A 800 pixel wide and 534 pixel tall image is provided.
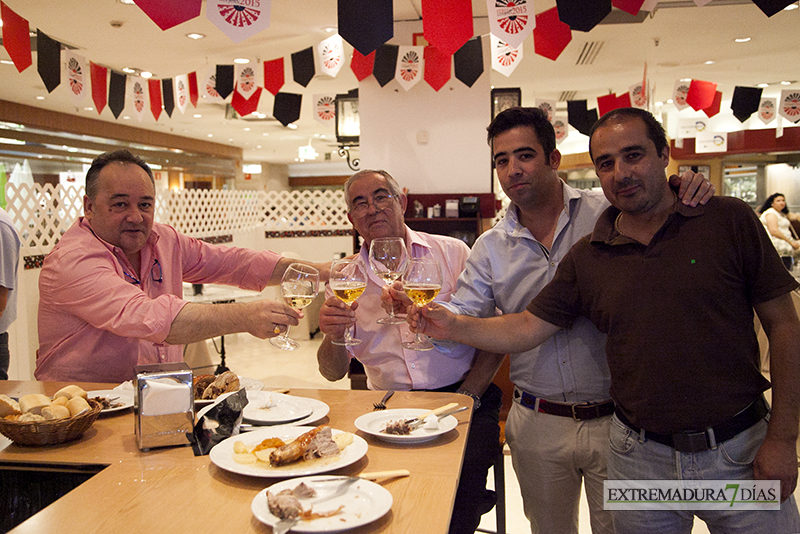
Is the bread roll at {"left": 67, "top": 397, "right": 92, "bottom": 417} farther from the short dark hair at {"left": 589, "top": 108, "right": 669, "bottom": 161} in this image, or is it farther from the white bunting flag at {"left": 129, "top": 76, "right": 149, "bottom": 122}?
the white bunting flag at {"left": 129, "top": 76, "right": 149, "bottom": 122}

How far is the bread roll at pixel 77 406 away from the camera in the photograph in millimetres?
1413

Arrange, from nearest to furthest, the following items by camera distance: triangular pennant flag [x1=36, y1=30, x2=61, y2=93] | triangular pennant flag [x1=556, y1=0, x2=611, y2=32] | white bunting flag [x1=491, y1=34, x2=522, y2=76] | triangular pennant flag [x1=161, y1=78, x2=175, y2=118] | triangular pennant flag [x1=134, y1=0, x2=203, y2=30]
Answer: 1. triangular pennant flag [x1=134, y1=0, x2=203, y2=30]
2. triangular pennant flag [x1=556, y1=0, x2=611, y2=32]
3. triangular pennant flag [x1=36, y1=30, x2=61, y2=93]
4. white bunting flag [x1=491, y1=34, x2=522, y2=76]
5. triangular pennant flag [x1=161, y1=78, x2=175, y2=118]

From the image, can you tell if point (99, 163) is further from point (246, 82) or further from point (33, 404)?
point (246, 82)

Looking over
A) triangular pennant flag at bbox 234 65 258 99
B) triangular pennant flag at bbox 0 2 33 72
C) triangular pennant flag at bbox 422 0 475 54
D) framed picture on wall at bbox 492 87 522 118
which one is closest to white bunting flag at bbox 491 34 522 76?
framed picture on wall at bbox 492 87 522 118

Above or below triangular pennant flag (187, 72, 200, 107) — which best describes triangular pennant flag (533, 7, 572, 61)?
below

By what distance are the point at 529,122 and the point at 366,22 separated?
1401mm

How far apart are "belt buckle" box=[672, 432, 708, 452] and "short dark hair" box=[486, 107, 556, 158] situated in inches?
36.7

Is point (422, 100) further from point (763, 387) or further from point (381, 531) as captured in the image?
point (381, 531)

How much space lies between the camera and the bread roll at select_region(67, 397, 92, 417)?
1.41m

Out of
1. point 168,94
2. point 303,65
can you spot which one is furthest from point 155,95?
point 303,65

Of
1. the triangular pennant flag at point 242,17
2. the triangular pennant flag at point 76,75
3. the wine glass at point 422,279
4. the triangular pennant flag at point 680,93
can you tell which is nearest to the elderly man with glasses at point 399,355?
the wine glass at point 422,279

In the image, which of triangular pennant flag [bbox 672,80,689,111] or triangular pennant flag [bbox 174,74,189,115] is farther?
triangular pennant flag [bbox 672,80,689,111]

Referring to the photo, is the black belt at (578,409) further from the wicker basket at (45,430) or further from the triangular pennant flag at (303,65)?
the triangular pennant flag at (303,65)

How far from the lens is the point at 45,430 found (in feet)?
Result: 4.52
